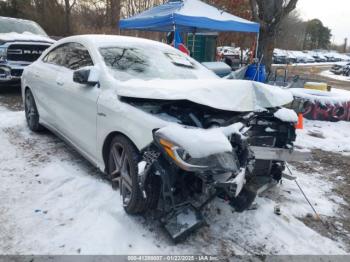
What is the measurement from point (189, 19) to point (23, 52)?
4354 mm

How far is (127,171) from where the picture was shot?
2.91m

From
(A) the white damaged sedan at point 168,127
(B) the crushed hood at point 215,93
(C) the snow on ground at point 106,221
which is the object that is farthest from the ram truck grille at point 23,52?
(B) the crushed hood at point 215,93

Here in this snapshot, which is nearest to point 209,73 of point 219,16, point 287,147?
point 287,147

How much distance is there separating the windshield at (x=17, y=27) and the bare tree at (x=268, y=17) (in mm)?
7016

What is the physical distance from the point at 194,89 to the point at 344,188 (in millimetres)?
2625

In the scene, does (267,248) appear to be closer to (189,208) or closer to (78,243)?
(189,208)

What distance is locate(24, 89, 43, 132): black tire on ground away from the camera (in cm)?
508

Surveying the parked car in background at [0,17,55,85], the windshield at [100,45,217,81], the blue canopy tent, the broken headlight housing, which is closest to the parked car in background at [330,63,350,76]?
the blue canopy tent

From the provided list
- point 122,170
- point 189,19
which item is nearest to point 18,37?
point 189,19

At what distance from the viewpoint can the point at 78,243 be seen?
2.56 meters

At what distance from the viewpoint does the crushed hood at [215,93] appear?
2637 millimetres

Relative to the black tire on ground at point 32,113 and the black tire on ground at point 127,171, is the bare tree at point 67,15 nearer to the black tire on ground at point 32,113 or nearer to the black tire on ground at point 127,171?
the black tire on ground at point 32,113

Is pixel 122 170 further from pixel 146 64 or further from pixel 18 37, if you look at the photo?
pixel 18 37

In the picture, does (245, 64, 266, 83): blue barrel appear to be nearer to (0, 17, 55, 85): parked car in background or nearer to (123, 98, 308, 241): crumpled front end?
(0, 17, 55, 85): parked car in background
